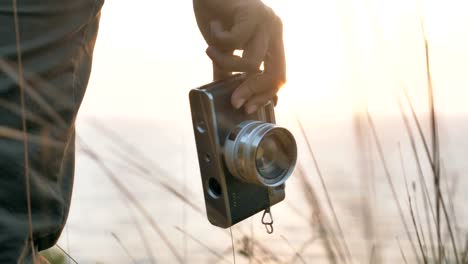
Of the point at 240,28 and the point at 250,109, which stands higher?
the point at 240,28

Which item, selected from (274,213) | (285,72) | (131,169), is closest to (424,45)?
(285,72)

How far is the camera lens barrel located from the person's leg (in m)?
0.37

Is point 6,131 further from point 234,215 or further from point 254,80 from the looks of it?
point 234,215

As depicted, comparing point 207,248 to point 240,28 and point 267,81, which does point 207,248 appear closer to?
point 267,81

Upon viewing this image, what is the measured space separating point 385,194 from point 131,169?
1.63 ft

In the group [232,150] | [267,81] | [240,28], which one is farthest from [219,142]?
[240,28]

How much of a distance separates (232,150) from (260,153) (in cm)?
7

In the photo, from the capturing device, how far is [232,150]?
4.90ft

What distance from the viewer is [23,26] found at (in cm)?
110

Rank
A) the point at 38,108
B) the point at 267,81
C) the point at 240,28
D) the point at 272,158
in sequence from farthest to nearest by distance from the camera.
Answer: the point at 272,158
the point at 267,81
the point at 240,28
the point at 38,108

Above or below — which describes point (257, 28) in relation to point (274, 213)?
above

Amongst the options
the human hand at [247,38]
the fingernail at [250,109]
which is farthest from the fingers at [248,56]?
the fingernail at [250,109]

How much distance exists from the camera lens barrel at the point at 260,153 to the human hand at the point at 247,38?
0.23ft

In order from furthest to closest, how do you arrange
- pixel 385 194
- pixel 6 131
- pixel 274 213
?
pixel 274 213 < pixel 385 194 < pixel 6 131
